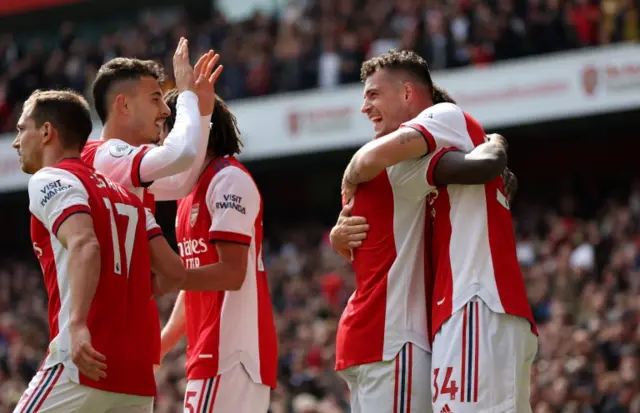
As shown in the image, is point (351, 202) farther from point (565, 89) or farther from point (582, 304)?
point (565, 89)

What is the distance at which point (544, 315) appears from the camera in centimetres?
1375

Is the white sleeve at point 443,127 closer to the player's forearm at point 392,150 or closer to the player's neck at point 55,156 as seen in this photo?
the player's forearm at point 392,150

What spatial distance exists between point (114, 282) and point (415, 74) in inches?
71.4

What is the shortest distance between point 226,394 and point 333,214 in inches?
660

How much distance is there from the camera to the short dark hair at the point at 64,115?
5.11m

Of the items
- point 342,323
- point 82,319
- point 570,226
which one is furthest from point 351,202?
point 570,226

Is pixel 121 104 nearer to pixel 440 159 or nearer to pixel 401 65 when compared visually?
pixel 401 65

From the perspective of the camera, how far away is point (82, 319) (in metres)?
4.70

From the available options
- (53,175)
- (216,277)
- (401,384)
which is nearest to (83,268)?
(53,175)

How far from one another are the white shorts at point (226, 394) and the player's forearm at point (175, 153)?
41.0 inches

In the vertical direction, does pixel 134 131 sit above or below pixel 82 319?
above

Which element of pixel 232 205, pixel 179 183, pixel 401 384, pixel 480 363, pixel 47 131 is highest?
pixel 47 131

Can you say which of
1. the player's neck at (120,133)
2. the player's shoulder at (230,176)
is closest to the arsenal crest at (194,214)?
the player's shoulder at (230,176)

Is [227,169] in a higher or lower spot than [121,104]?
lower
